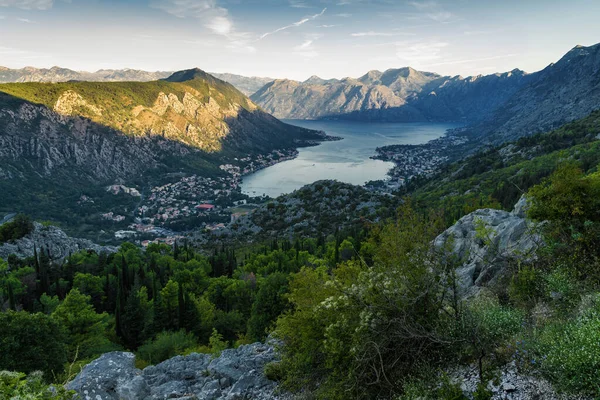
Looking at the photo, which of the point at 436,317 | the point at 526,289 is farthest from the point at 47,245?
the point at 526,289

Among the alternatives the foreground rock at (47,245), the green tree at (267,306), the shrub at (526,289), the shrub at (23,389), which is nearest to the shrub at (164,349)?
the green tree at (267,306)

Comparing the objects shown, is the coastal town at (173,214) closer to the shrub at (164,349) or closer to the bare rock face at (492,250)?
the shrub at (164,349)

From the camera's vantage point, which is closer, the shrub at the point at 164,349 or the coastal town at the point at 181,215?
the shrub at the point at 164,349

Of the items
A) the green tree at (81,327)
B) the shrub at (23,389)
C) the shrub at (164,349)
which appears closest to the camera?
the shrub at (23,389)

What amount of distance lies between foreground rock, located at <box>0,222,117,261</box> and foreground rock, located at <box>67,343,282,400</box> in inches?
2982

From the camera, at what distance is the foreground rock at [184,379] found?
11932 millimetres

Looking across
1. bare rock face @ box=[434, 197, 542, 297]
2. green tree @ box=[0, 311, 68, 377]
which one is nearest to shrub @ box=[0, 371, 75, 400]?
bare rock face @ box=[434, 197, 542, 297]

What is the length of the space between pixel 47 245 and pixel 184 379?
88711mm

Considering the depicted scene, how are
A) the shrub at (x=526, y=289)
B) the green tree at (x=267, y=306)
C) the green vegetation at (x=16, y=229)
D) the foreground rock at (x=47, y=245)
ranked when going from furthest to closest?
the green vegetation at (x=16, y=229), the foreground rock at (x=47, y=245), the green tree at (x=267, y=306), the shrub at (x=526, y=289)

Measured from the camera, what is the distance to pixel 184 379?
14383mm

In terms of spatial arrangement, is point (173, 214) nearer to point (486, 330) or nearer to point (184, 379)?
point (184, 379)

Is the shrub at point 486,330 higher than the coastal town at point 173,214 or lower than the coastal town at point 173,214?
higher

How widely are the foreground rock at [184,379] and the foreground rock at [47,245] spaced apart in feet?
249

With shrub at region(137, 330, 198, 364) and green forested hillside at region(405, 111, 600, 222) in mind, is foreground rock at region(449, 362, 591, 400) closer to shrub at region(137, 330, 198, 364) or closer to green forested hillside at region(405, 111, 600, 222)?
shrub at region(137, 330, 198, 364)
